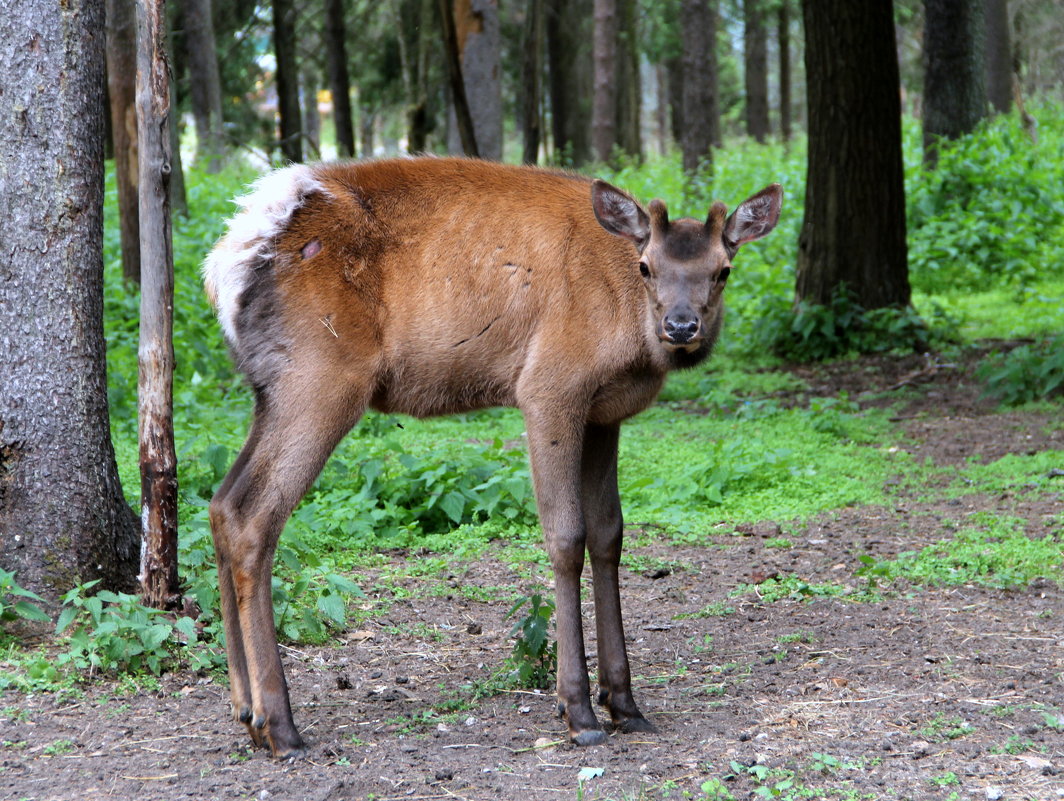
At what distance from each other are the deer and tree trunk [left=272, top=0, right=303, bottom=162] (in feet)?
56.2

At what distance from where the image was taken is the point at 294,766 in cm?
415

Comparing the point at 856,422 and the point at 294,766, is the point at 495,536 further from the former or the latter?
the point at 856,422

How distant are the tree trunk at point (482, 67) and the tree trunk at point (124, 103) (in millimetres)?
3249

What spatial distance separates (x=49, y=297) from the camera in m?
5.08

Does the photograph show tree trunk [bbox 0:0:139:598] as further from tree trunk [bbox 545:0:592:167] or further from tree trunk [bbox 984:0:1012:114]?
tree trunk [bbox 984:0:1012:114]

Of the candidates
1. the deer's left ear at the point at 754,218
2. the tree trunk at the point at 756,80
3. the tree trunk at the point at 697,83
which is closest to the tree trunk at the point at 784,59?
the tree trunk at the point at 756,80

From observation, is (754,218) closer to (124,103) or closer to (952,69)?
(124,103)

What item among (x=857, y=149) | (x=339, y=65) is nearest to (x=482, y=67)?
(x=857, y=149)

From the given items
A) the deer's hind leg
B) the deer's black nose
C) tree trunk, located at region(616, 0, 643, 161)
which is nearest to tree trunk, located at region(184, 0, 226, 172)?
tree trunk, located at region(616, 0, 643, 161)

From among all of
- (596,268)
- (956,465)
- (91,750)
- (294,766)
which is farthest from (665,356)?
(956,465)

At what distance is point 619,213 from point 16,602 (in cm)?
295

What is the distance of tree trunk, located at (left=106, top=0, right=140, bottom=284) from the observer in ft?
32.1

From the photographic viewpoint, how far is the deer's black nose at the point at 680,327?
4.29m

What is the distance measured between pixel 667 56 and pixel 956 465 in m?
23.3
